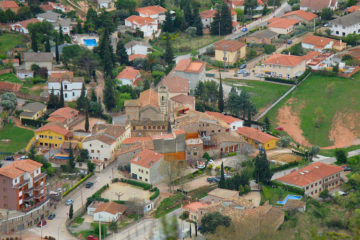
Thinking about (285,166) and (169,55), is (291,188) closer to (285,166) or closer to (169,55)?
(285,166)

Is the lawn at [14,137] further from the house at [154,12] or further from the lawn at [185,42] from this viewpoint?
the house at [154,12]

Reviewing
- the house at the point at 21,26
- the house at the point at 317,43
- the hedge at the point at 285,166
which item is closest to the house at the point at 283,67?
the house at the point at 317,43

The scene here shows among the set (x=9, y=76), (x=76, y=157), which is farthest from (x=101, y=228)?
(x=9, y=76)

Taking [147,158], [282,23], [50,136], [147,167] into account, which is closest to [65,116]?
[50,136]

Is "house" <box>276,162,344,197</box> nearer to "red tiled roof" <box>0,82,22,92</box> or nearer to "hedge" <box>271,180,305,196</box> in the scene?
"hedge" <box>271,180,305,196</box>

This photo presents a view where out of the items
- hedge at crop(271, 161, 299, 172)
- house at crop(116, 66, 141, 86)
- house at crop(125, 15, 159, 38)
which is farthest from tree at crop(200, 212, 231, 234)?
house at crop(125, 15, 159, 38)

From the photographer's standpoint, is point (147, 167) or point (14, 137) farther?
point (14, 137)
